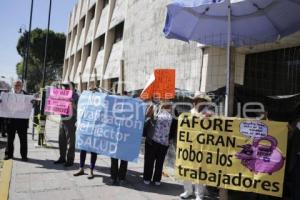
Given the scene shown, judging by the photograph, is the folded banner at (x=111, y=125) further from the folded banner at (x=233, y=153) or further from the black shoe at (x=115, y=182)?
the folded banner at (x=233, y=153)

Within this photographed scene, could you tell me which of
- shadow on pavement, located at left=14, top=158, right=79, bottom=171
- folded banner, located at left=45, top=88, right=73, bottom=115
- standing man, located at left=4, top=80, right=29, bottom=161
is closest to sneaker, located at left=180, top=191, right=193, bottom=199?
shadow on pavement, located at left=14, top=158, right=79, bottom=171

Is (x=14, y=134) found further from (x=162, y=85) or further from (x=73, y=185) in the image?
Result: (x=162, y=85)

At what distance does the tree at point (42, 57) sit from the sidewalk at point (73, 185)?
55808 millimetres

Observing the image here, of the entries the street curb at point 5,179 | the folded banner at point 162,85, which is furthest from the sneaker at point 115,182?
the street curb at point 5,179

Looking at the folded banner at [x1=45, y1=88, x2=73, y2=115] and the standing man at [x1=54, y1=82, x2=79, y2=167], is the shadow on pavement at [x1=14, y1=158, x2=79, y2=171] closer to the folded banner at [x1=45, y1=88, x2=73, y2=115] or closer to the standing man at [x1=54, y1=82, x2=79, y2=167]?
the standing man at [x1=54, y1=82, x2=79, y2=167]

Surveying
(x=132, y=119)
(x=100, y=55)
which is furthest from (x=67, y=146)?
(x=100, y=55)

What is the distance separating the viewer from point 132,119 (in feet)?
24.6

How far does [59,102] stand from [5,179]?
3253 millimetres

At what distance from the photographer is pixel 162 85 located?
25.5ft

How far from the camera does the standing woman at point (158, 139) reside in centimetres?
738

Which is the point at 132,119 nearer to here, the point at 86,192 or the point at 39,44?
the point at 86,192

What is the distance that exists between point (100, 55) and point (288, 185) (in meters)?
21.5

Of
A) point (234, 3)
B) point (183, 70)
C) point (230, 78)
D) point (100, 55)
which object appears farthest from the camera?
point (100, 55)

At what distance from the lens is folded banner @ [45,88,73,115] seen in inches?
360
